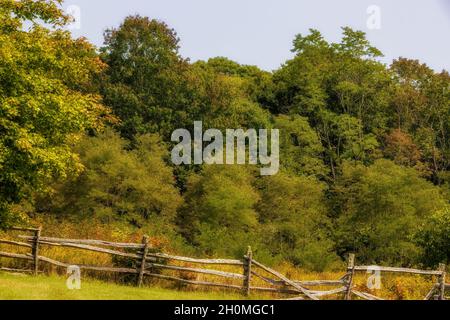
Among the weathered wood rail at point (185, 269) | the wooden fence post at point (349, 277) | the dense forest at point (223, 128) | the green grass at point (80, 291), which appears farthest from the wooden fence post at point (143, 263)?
the wooden fence post at point (349, 277)

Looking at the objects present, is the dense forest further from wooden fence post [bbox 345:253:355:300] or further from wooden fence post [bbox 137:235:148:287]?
wooden fence post [bbox 345:253:355:300]

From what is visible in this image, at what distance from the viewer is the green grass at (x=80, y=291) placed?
1520 centimetres

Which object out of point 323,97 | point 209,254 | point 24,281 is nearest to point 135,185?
point 209,254

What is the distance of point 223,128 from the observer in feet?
177

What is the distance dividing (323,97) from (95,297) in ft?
171

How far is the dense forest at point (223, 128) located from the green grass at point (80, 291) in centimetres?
335

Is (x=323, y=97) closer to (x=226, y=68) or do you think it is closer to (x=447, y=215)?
(x=226, y=68)

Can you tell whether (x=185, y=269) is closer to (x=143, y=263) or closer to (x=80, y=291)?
(x=143, y=263)

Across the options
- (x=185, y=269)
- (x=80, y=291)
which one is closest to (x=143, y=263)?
(x=185, y=269)

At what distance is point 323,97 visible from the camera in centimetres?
6544

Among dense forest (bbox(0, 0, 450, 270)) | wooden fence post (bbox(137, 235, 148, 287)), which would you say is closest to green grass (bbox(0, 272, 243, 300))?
wooden fence post (bbox(137, 235, 148, 287))

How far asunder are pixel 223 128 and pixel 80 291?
3810 cm

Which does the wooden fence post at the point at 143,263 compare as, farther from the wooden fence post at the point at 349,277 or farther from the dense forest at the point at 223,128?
the wooden fence post at the point at 349,277

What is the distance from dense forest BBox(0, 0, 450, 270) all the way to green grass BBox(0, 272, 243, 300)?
335 centimetres
